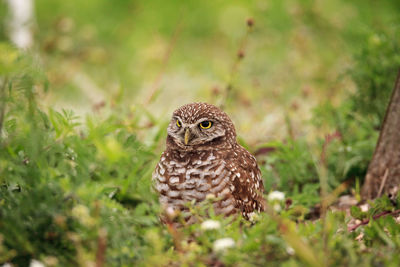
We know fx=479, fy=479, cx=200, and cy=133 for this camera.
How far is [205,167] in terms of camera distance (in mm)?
2750

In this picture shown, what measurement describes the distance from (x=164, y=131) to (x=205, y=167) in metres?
1.35

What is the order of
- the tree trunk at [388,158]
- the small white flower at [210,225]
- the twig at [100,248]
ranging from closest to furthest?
the twig at [100,248], the small white flower at [210,225], the tree trunk at [388,158]

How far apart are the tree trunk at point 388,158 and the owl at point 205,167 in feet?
2.73

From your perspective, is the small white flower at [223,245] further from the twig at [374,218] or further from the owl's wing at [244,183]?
the twig at [374,218]

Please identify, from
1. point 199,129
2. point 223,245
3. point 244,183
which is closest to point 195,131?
point 199,129

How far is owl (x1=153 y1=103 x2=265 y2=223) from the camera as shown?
8.75ft

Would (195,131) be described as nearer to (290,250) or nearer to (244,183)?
(244,183)

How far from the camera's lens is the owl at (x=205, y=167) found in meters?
2.67

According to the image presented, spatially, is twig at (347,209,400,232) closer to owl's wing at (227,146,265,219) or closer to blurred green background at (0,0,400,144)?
owl's wing at (227,146,265,219)

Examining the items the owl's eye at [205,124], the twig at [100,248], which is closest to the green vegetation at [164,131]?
the twig at [100,248]

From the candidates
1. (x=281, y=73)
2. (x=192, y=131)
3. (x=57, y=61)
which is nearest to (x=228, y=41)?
(x=281, y=73)

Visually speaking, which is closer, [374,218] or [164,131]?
[374,218]

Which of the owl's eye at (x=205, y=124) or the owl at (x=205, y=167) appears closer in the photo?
the owl at (x=205, y=167)

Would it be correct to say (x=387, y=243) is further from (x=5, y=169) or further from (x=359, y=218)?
(x=5, y=169)
